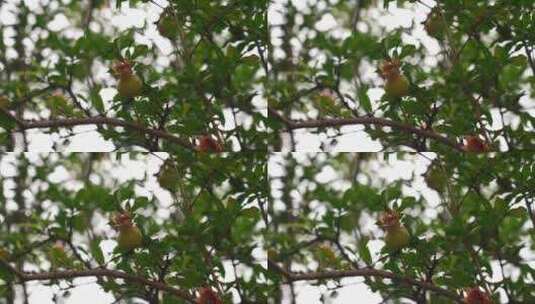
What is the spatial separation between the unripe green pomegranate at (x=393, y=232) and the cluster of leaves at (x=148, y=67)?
413mm

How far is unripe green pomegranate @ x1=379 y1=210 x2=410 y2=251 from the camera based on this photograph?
2.11 m

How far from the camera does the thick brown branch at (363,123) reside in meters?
2.17

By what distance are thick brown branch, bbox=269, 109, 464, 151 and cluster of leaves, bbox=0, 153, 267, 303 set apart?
16 cm

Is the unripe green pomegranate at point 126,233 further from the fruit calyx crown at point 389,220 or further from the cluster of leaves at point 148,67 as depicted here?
the fruit calyx crown at point 389,220

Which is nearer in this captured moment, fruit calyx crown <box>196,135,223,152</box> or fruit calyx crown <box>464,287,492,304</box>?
fruit calyx crown <box>464,287,492,304</box>

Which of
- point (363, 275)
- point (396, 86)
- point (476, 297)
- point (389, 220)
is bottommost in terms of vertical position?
point (476, 297)

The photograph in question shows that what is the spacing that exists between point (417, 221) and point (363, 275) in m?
0.22

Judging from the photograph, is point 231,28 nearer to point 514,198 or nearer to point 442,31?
point 442,31

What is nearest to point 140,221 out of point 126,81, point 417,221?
point 126,81

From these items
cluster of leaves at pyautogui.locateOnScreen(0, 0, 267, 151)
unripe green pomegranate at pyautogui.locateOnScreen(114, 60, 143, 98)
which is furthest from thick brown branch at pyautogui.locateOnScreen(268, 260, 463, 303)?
unripe green pomegranate at pyautogui.locateOnScreen(114, 60, 143, 98)

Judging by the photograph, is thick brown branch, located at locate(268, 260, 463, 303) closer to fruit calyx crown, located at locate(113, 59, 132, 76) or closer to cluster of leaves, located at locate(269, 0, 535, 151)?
cluster of leaves, located at locate(269, 0, 535, 151)

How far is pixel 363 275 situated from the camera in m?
2.14

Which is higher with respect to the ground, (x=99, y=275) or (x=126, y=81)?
(x=126, y=81)

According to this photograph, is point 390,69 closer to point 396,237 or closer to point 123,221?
point 396,237
